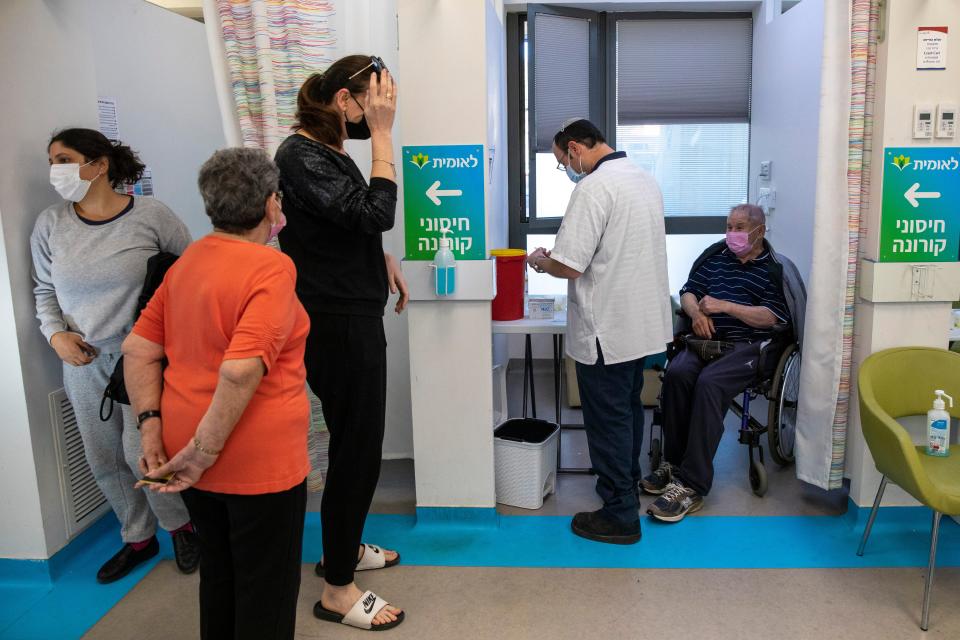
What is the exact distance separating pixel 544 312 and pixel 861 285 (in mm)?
1205

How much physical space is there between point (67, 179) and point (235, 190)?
1.26 m

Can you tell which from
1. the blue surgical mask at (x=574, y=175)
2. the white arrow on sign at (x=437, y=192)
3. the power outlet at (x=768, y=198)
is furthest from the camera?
the power outlet at (x=768, y=198)

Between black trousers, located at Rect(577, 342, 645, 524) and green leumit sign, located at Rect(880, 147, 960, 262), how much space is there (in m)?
0.99

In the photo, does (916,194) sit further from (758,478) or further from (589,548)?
(589,548)

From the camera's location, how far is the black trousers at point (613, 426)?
2846 mm

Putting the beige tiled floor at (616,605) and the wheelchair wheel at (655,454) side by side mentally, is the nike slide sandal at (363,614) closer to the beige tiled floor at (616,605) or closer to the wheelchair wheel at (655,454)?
the beige tiled floor at (616,605)

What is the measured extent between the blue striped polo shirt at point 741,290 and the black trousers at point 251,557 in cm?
232

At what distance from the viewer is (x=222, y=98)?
113 inches

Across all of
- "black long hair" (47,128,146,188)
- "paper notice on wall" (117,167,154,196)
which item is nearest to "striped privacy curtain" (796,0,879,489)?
"black long hair" (47,128,146,188)

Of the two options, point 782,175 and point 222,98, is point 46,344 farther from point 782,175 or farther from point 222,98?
point 782,175

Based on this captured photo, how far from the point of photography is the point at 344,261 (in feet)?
7.23

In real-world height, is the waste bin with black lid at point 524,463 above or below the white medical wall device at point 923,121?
below

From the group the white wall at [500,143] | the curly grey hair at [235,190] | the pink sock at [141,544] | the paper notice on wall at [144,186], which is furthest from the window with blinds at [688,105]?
A: the curly grey hair at [235,190]

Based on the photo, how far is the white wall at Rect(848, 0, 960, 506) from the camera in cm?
263
